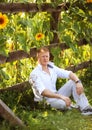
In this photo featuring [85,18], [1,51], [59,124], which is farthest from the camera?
[85,18]

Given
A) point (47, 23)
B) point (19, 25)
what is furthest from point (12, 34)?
point (47, 23)

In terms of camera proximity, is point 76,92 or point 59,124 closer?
point 59,124

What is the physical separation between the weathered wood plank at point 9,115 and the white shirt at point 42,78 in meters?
0.77

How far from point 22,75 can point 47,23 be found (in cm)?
85

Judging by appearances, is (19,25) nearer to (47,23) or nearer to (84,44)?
(47,23)

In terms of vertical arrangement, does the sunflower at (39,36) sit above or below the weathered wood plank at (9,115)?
above

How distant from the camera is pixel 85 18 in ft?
20.6

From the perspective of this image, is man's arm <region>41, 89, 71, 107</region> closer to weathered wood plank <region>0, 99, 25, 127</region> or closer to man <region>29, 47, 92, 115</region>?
man <region>29, 47, 92, 115</region>

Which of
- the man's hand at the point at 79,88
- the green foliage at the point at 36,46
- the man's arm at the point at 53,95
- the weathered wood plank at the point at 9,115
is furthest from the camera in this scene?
the man's hand at the point at 79,88

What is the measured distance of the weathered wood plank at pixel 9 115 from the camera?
4.76 metres

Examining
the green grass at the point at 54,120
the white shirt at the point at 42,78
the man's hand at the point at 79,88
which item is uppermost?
the white shirt at the point at 42,78

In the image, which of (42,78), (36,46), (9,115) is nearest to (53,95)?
(42,78)

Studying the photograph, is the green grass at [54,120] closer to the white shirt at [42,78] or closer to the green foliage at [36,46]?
the green foliage at [36,46]

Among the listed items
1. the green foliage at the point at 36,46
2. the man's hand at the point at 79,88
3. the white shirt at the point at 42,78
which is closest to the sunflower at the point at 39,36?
the green foliage at the point at 36,46
